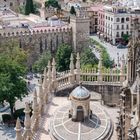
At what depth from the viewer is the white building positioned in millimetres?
87812

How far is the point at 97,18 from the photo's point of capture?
98.9 metres

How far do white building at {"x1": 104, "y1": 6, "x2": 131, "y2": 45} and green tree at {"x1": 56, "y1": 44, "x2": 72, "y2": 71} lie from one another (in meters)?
23.4

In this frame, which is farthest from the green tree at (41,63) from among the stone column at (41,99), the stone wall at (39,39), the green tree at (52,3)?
the green tree at (52,3)

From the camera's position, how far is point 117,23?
88625 millimetres

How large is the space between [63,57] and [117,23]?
27980mm

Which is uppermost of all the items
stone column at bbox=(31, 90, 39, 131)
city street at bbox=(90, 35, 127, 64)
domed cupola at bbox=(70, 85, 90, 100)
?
domed cupola at bbox=(70, 85, 90, 100)

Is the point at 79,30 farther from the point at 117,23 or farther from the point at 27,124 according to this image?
the point at 27,124

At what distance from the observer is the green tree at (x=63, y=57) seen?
206ft

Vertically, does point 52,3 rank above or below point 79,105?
above

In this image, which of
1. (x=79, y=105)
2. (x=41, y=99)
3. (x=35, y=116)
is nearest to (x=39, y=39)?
(x=41, y=99)

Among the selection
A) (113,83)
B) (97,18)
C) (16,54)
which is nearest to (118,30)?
(97,18)

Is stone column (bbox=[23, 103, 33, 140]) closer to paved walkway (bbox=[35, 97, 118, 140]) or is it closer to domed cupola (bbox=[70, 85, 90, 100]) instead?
paved walkway (bbox=[35, 97, 118, 140])

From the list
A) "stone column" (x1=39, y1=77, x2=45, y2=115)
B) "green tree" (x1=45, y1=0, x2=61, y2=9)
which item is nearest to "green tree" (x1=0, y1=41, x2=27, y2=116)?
"stone column" (x1=39, y1=77, x2=45, y2=115)

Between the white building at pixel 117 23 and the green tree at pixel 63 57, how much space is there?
23448mm
